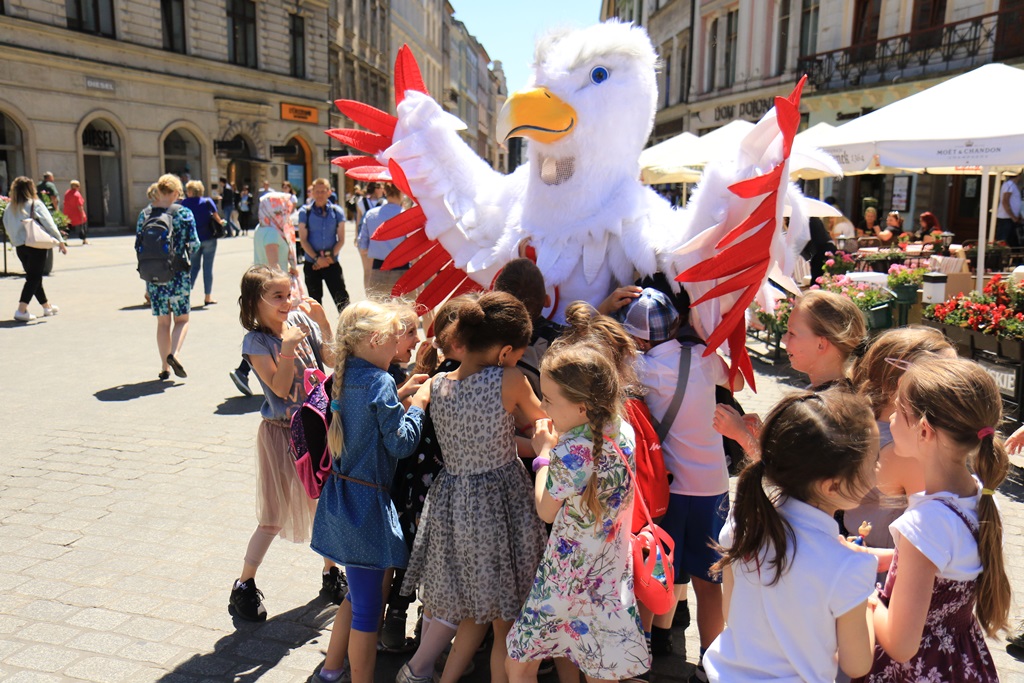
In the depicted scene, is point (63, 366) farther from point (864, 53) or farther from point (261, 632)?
point (864, 53)

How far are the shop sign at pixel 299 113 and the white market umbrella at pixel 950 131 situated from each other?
24784 mm

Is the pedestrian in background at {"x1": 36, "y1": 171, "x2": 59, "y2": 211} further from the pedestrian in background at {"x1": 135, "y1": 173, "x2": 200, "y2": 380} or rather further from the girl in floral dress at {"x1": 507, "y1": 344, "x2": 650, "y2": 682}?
the girl in floral dress at {"x1": 507, "y1": 344, "x2": 650, "y2": 682}

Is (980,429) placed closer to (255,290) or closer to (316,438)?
(316,438)

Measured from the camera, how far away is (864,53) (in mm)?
18984

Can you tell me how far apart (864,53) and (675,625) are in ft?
63.7

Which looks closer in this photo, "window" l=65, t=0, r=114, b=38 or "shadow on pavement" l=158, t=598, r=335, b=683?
"shadow on pavement" l=158, t=598, r=335, b=683

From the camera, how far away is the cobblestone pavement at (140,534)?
9.38 feet

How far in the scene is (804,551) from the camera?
1.67m

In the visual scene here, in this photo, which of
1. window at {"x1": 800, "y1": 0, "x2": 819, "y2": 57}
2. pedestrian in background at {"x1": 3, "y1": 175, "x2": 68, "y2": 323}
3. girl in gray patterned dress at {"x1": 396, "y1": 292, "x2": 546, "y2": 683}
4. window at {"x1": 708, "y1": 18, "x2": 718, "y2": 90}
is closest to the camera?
girl in gray patterned dress at {"x1": 396, "y1": 292, "x2": 546, "y2": 683}

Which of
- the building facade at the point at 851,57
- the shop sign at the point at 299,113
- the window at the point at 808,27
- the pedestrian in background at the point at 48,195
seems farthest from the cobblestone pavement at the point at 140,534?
the shop sign at the point at 299,113

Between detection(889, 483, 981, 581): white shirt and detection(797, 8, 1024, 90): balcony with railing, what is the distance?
17.0 meters

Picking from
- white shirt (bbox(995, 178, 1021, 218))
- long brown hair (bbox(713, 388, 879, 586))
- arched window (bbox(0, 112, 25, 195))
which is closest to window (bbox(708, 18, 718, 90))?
white shirt (bbox(995, 178, 1021, 218))

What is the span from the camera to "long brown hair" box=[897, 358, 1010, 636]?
172cm

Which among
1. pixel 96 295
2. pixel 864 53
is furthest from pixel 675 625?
pixel 864 53
